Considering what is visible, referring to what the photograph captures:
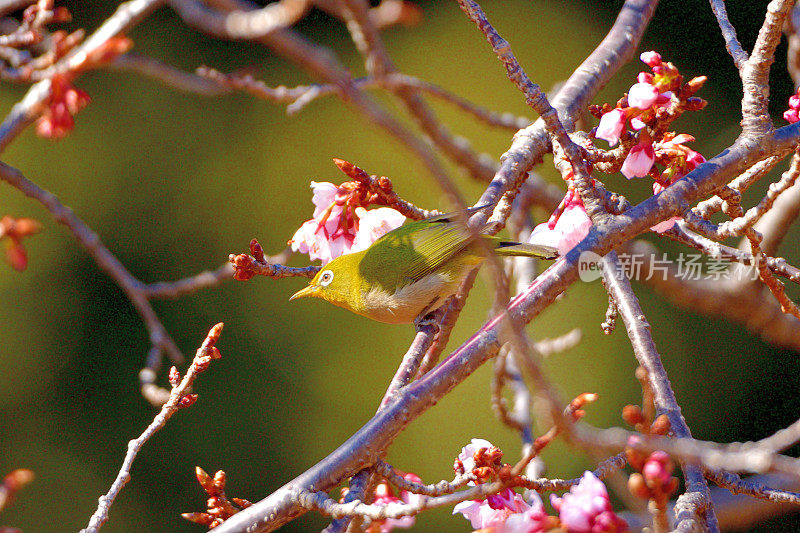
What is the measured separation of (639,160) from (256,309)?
7.24 feet

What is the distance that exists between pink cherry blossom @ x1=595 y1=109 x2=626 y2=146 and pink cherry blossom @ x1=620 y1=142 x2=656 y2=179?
0.11 feet

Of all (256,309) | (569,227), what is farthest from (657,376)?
(256,309)

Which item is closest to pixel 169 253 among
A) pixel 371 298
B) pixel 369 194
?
pixel 371 298

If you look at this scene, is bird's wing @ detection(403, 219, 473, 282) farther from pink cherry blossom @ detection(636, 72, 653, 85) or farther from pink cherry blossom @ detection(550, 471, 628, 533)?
pink cherry blossom @ detection(550, 471, 628, 533)

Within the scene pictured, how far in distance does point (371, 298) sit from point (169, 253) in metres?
1.91

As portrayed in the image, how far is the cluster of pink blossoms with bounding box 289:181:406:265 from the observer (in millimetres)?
1187

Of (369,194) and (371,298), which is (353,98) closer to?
(369,194)

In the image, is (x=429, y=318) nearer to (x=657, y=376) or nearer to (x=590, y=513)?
(x=657, y=376)

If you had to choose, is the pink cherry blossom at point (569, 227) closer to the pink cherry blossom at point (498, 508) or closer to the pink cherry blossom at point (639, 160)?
the pink cherry blossom at point (639, 160)

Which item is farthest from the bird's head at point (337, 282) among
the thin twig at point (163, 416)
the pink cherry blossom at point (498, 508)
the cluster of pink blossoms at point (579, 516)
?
the cluster of pink blossoms at point (579, 516)

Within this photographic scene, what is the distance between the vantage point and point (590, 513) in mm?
672

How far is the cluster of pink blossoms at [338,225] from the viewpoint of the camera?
1187 mm

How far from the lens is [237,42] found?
3.37 metres

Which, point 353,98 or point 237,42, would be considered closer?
point 353,98
